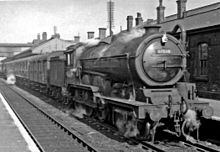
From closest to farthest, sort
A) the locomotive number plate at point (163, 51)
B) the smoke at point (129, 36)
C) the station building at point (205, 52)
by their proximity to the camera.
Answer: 1. the locomotive number plate at point (163, 51)
2. the smoke at point (129, 36)
3. the station building at point (205, 52)

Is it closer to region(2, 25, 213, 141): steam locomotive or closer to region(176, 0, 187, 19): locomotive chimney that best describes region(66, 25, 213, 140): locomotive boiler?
region(2, 25, 213, 141): steam locomotive

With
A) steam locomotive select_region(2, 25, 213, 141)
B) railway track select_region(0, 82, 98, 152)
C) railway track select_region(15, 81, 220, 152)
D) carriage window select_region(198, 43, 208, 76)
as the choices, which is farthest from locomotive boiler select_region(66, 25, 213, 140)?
carriage window select_region(198, 43, 208, 76)

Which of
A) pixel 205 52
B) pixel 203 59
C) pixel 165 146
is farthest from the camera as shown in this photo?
pixel 203 59

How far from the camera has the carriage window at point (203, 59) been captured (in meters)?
17.2

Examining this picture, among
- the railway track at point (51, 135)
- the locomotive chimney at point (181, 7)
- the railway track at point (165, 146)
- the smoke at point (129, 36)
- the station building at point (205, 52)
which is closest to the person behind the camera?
the railway track at point (165, 146)

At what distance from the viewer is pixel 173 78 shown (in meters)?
9.09

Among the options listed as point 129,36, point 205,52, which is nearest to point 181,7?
point 205,52

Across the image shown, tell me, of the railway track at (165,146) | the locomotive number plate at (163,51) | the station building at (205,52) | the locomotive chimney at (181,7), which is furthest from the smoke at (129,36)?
the locomotive chimney at (181,7)

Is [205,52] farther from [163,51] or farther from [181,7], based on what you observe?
[163,51]

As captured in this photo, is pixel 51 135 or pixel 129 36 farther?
pixel 129 36

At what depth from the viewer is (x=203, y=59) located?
1742 cm

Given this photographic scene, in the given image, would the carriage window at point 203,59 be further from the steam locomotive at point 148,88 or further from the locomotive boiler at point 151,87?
the locomotive boiler at point 151,87

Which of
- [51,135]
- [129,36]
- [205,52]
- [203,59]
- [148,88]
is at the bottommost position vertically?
[51,135]

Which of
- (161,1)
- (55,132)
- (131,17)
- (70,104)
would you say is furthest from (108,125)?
(131,17)
